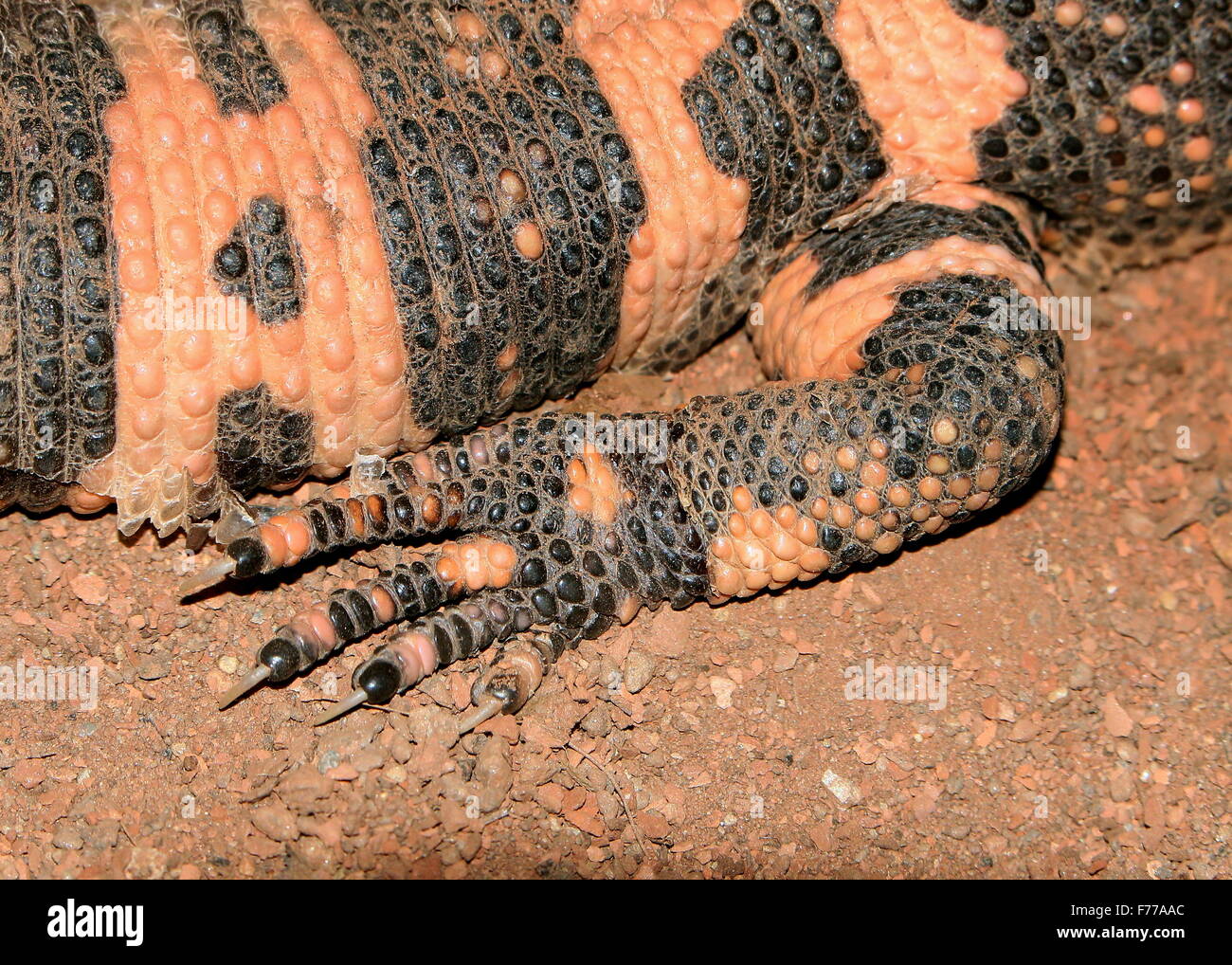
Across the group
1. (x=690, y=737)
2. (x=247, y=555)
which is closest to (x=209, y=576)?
(x=247, y=555)

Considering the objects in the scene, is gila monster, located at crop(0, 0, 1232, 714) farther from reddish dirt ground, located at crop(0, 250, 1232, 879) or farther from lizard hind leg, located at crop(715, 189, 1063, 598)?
reddish dirt ground, located at crop(0, 250, 1232, 879)

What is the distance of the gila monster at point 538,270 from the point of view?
2.74 m

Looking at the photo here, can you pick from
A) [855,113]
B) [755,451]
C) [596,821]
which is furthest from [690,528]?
[855,113]

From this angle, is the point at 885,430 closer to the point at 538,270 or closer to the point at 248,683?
the point at 538,270

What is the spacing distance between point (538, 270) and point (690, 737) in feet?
4.04

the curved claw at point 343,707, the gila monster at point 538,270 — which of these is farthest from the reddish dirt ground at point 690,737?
the gila monster at point 538,270

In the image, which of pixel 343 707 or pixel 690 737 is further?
pixel 690 737

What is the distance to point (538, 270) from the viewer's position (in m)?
3.05

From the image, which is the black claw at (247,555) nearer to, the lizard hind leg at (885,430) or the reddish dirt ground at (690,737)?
the reddish dirt ground at (690,737)

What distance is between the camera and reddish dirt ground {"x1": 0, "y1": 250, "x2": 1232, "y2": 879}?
2758 mm

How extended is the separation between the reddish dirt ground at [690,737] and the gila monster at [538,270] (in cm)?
15

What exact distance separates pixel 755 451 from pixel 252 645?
136 centimetres

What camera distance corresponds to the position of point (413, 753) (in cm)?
283

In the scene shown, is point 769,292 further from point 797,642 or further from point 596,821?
point 596,821
